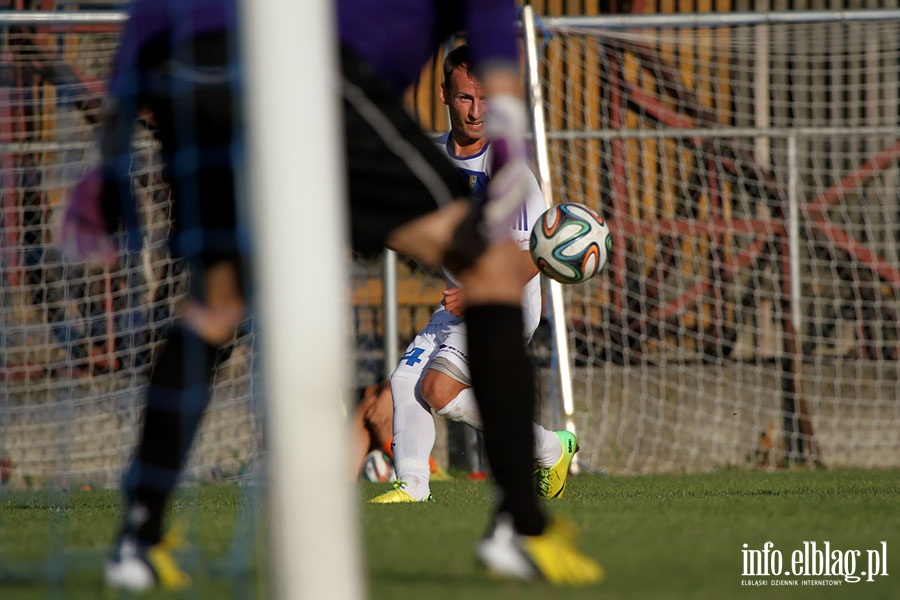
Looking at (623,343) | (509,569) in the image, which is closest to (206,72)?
(509,569)

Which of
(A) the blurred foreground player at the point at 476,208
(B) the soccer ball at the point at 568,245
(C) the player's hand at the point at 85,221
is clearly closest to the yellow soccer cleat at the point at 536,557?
(A) the blurred foreground player at the point at 476,208

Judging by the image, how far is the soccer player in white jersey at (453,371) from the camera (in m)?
5.62

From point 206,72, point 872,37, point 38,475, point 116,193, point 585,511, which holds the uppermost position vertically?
point 872,37

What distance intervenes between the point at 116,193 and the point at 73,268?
16.2 feet

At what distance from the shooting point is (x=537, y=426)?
5.57 metres

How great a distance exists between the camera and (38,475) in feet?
26.0

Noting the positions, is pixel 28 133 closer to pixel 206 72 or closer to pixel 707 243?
pixel 707 243

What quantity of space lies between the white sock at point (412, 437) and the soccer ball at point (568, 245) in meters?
0.93

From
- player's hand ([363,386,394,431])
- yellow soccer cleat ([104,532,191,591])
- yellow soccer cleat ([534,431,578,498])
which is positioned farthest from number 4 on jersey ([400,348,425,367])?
yellow soccer cleat ([104,532,191,591])

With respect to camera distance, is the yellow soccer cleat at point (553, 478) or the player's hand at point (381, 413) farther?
the player's hand at point (381, 413)

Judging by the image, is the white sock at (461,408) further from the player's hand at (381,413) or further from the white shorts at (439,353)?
the player's hand at (381,413)

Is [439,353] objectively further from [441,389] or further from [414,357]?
[414,357]

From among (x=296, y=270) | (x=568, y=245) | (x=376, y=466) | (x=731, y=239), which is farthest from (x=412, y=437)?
(x=731, y=239)

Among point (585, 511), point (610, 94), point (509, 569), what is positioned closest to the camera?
point (509, 569)
